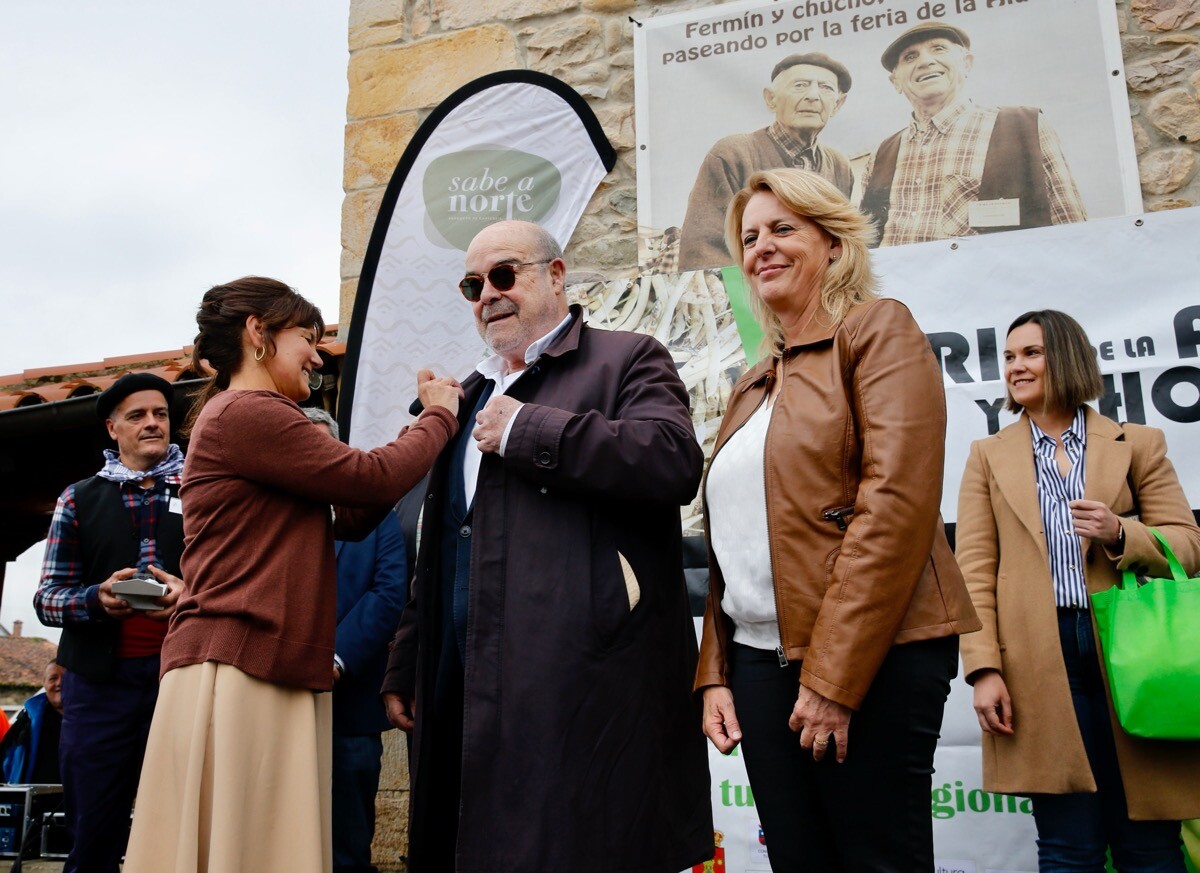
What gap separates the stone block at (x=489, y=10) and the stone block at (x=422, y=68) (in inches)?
2.1

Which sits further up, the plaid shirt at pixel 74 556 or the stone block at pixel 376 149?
the stone block at pixel 376 149

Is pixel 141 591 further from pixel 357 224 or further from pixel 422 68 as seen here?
pixel 422 68

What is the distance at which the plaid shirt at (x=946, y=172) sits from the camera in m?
3.88

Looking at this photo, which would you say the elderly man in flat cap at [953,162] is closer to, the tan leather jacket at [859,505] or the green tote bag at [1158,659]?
the green tote bag at [1158,659]

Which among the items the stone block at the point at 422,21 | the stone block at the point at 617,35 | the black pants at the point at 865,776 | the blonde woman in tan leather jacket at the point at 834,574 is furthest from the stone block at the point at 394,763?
the stone block at the point at 422,21

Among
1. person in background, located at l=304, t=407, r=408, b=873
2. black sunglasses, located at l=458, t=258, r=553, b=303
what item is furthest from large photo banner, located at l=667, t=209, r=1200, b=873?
black sunglasses, located at l=458, t=258, r=553, b=303

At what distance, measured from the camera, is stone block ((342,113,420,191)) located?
189 inches

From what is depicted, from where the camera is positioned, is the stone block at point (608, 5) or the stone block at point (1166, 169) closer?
the stone block at point (1166, 169)

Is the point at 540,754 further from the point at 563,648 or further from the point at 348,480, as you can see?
the point at 348,480

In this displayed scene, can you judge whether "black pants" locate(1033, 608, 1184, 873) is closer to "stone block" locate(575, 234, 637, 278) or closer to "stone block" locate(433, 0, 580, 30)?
"stone block" locate(575, 234, 637, 278)

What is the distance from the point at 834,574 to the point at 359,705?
6.54ft

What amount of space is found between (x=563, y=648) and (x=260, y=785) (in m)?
0.67

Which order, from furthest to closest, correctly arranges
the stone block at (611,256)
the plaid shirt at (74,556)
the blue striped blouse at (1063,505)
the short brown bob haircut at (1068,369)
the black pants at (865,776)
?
the stone block at (611,256)
the plaid shirt at (74,556)
the short brown bob haircut at (1068,369)
the blue striped blouse at (1063,505)
the black pants at (865,776)

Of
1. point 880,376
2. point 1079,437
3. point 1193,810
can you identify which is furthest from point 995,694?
point 880,376
